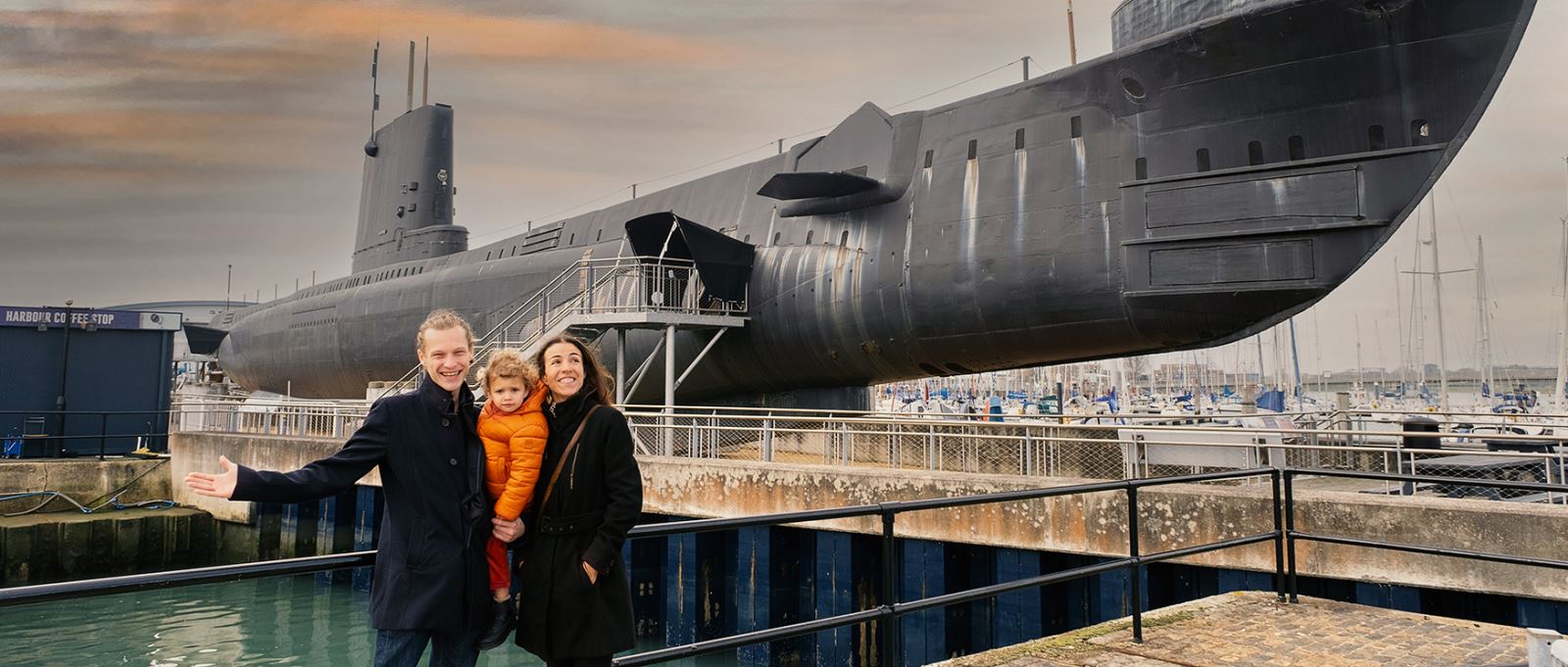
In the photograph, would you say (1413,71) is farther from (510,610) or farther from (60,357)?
(60,357)

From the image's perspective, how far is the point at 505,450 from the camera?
127 inches

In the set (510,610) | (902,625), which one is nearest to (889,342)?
(902,625)

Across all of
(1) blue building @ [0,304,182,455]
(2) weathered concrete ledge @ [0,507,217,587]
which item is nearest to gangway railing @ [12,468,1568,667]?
(2) weathered concrete ledge @ [0,507,217,587]

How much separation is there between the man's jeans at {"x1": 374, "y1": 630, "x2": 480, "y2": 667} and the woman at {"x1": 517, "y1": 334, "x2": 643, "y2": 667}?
17 cm

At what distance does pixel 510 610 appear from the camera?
129 inches

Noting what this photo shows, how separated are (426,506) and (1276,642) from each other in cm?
499

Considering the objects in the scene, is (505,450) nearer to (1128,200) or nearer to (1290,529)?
(1290,529)

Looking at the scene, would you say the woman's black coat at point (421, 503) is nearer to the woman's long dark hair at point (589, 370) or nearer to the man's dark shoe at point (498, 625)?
the man's dark shoe at point (498, 625)

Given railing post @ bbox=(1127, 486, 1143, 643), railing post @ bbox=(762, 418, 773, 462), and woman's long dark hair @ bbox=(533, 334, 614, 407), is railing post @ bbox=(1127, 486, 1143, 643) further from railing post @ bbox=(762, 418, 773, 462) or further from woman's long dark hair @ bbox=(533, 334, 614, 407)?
railing post @ bbox=(762, 418, 773, 462)

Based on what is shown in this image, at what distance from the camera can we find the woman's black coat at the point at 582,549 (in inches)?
124

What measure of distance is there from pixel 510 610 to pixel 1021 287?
11.3m

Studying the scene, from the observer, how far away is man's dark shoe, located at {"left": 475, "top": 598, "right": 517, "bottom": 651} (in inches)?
126

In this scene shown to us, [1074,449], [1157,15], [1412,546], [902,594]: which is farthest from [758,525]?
[1074,449]

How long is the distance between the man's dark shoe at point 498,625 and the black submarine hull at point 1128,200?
1067 centimetres
